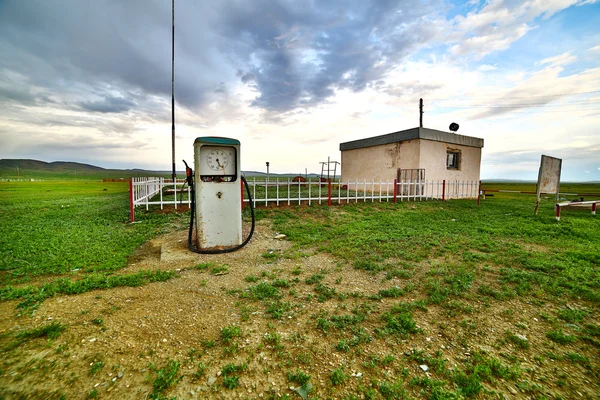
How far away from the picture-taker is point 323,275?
4004mm

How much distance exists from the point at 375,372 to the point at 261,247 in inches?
154

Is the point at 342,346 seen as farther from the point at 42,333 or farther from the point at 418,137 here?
the point at 418,137

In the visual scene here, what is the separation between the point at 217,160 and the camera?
529cm

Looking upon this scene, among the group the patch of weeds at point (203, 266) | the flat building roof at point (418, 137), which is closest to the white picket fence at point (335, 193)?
the flat building roof at point (418, 137)

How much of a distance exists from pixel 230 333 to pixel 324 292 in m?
1.38

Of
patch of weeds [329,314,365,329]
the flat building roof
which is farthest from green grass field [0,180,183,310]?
the flat building roof

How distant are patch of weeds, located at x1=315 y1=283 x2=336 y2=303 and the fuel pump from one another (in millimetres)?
2485

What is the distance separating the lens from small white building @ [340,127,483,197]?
1413cm

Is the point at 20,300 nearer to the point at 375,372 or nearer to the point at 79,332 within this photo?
the point at 79,332

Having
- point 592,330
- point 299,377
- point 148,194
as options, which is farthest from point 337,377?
point 148,194

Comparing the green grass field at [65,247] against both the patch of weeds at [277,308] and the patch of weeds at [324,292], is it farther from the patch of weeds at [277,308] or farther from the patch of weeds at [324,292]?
the patch of weeds at [324,292]

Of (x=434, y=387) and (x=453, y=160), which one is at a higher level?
(x=453, y=160)

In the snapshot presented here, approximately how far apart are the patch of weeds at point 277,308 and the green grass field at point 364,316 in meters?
0.02

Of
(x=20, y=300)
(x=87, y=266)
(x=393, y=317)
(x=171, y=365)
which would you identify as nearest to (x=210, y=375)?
(x=171, y=365)
